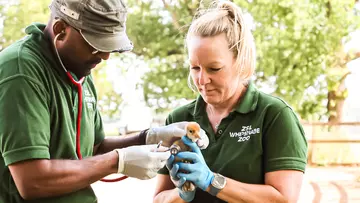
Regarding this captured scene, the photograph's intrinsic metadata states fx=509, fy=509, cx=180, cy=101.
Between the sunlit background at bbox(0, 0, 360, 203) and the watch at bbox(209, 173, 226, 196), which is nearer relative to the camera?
the watch at bbox(209, 173, 226, 196)

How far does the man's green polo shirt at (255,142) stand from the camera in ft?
4.33

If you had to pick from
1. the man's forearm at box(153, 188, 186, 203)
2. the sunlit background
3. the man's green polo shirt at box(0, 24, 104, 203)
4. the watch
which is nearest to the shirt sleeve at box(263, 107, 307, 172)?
the watch

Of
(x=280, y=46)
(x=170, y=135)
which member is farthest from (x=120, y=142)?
(x=280, y=46)

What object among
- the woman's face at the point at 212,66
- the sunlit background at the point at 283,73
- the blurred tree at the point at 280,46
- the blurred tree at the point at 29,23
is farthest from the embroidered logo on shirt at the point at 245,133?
the blurred tree at the point at 280,46

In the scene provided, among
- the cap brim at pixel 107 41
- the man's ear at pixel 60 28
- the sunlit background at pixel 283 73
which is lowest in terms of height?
the sunlit background at pixel 283 73

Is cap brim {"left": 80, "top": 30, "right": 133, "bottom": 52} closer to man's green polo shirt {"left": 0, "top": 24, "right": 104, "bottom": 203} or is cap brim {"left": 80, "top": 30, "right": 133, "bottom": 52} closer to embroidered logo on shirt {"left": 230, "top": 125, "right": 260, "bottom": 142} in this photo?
man's green polo shirt {"left": 0, "top": 24, "right": 104, "bottom": 203}

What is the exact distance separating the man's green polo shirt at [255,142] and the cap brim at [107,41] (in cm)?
34

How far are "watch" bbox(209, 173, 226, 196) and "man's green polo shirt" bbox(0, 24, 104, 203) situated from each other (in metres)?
0.36

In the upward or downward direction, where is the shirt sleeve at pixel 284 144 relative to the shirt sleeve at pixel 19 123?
A: downward

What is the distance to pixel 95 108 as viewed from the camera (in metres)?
1.57

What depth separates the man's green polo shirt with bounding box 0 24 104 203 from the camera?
1.18m

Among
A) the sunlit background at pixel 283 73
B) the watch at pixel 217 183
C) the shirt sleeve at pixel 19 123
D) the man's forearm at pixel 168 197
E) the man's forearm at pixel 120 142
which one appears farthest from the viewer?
the sunlit background at pixel 283 73

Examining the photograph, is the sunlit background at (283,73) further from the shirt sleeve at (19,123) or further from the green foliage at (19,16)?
the shirt sleeve at (19,123)

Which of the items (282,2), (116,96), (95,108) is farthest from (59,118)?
(282,2)
